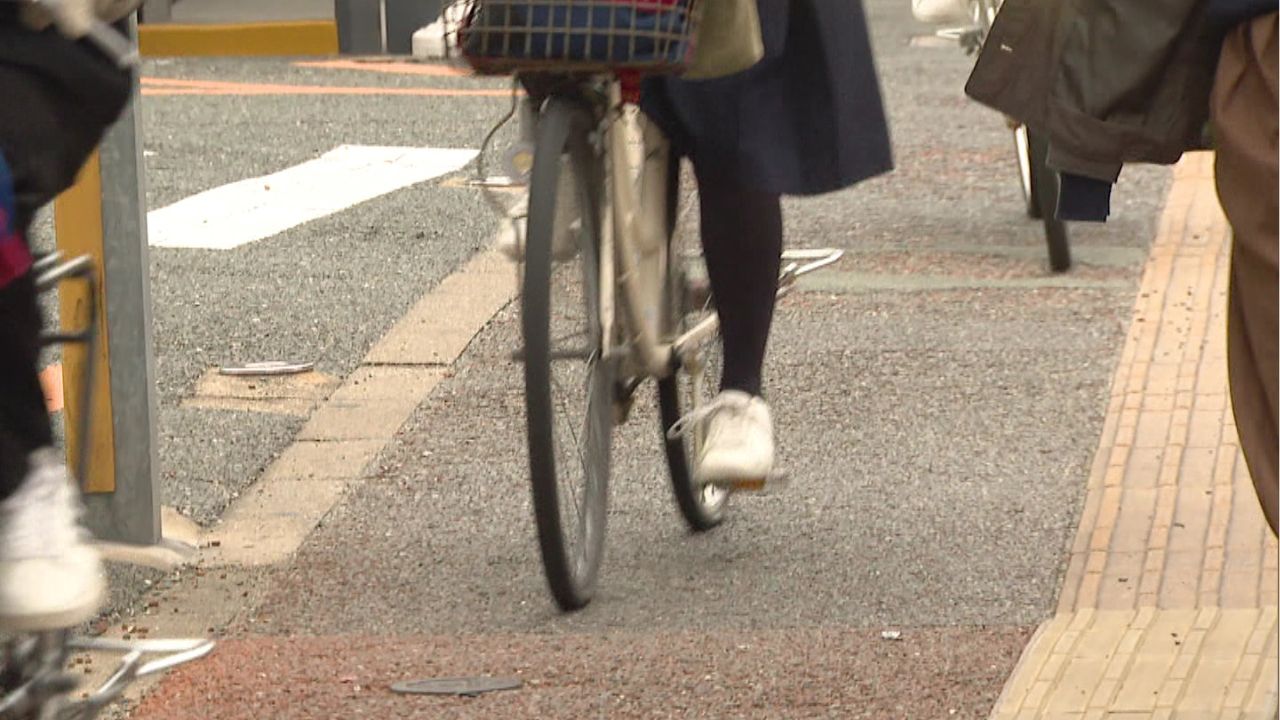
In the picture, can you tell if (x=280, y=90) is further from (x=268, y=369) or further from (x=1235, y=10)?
(x=1235, y=10)

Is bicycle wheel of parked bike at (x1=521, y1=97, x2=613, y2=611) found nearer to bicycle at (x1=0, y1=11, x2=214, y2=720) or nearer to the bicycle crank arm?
the bicycle crank arm

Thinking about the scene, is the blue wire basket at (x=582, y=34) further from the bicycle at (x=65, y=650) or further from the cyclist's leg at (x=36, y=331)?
the cyclist's leg at (x=36, y=331)

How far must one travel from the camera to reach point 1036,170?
8133mm

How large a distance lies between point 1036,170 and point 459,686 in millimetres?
4320

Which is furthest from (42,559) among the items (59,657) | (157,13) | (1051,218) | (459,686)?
(157,13)

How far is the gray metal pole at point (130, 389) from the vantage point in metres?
4.79

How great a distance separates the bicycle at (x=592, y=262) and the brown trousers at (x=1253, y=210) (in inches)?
39.6

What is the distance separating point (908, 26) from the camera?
49.1ft

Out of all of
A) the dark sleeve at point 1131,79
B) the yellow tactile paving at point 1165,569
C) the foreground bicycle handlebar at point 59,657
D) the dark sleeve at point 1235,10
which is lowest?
the yellow tactile paving at point 1165,569

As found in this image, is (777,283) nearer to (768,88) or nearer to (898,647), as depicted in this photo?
(768,88)

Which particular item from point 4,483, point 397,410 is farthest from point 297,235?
point 4,483

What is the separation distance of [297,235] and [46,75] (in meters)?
5.73

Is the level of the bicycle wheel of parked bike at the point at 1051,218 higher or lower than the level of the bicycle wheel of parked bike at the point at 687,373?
lower

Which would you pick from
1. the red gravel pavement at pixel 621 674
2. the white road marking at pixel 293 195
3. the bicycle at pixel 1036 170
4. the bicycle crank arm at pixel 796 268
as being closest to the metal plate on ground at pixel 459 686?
the red gravel pavement at pixel 621 674
